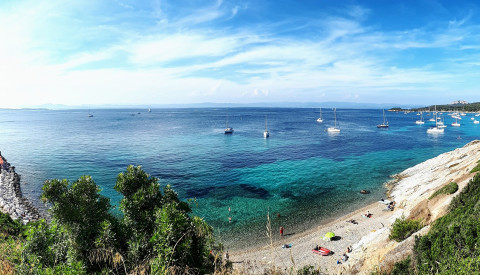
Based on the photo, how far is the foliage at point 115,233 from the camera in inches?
355

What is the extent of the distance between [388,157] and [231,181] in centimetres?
4324

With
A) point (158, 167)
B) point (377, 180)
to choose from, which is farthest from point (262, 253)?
point (158, 167)

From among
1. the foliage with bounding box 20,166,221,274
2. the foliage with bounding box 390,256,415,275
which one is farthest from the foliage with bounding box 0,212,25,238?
the foliage with bounding box 390,256,415,275

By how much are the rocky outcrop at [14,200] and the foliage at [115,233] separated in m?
26.4

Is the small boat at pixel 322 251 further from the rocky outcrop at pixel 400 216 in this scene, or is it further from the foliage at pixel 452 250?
the foliage at pixel 452 250

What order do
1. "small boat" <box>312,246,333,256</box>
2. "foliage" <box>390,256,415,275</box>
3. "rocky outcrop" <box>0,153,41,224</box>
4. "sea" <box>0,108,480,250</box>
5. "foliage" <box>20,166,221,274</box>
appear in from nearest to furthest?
"foliage" <box>20,166,221,274</box>
"foliage" <box>390,256,415,275</box>
"small boat" <box>312,246,333,256</box>
"rocky outcrop" <box>0,153,41,224</box>
"sea" <box>0,108,480,250</box>

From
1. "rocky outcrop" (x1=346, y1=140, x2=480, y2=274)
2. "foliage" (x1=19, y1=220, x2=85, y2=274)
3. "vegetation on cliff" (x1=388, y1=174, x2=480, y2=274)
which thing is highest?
"foliage" (x1=19, y1=220, x2=85, y2=274)

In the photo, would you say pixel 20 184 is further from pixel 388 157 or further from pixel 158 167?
pixel 388 157

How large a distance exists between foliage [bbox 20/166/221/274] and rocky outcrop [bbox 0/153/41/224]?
26.4 meters

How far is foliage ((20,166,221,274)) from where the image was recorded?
901cm

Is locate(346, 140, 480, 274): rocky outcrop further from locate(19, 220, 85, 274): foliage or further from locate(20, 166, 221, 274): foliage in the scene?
locate(19, 220, 85, 274): foliage

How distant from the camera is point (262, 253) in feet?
87.9

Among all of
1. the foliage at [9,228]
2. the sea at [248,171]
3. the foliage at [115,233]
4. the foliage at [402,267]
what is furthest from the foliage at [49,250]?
the sea at [248,171]

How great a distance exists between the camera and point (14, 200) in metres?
39.8
